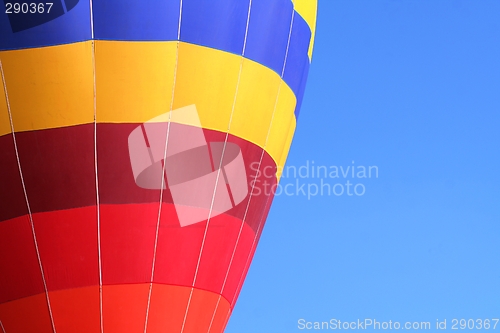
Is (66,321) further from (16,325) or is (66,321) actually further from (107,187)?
(107,187)

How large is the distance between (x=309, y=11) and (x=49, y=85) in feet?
8.75

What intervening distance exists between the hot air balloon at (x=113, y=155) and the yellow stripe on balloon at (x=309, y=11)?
81cm

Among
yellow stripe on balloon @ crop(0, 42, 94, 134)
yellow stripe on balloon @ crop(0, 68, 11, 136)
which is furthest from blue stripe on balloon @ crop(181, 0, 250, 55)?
yellow stripe on balloon @ crop(0, 68, 11, 136)

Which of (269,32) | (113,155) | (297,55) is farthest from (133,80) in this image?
(297,55)

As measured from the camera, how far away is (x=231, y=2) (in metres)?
7.16

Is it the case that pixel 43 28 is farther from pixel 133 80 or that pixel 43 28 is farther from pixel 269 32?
pixel 269 32

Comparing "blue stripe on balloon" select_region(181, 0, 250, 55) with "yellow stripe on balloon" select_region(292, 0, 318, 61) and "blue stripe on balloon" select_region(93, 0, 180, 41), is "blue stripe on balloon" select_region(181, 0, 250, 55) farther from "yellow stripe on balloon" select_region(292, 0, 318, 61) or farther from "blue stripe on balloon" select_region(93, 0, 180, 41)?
"yellow stripe on balloon" select_region(292, 0, 318, 61)

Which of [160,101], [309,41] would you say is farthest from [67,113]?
[309,41]

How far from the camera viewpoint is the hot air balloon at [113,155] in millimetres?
6582

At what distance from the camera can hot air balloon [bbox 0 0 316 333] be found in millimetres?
6582

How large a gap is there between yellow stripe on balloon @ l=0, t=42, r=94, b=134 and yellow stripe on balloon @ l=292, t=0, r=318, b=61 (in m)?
2.13

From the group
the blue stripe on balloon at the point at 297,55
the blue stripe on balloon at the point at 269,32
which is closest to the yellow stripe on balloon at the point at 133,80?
the blue stripe on balloon at the point at 269,32

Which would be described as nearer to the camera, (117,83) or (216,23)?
(117,83)

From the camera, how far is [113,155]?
670 centimetres
